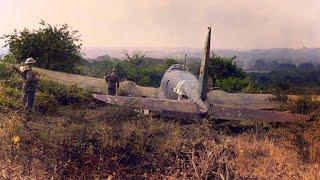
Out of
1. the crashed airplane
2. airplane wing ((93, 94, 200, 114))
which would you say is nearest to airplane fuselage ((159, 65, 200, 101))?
the crashed airplane

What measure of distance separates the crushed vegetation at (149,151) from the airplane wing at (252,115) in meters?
0.37

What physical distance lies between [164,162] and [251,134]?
4182 mm

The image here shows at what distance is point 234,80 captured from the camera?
72.8 feet

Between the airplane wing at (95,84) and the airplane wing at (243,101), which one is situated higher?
the airplane wing at (95,84)

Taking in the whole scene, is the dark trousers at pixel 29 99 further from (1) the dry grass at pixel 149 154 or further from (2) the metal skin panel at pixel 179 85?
(2) the metal skin panel at pixel 179 85

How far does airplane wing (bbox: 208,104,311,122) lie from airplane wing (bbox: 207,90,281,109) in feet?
10.7

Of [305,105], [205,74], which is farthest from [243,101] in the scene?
[205,74]

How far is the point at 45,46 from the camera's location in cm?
2189

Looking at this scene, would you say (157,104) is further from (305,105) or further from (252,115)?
(305,105)

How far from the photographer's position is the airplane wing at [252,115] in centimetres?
1190

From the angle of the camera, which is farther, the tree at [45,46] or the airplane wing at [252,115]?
the tree at [45,46]

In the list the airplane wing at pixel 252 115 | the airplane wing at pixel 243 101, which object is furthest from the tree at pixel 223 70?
the airplane wing at pixel 252 115

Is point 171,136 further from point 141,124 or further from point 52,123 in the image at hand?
point 52,123

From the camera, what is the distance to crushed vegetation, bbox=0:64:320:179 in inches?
298
